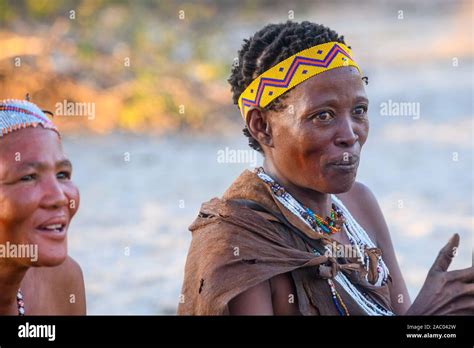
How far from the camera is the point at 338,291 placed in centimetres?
383

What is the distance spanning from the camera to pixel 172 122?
12.0m

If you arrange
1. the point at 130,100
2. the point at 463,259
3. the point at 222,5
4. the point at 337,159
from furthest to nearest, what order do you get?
the point at 222,5 < the point at 130,100 < the point at 463,259 < the point at 337,159

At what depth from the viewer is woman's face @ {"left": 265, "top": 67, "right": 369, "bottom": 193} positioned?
3.82 m

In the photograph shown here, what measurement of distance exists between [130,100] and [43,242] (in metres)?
8.42

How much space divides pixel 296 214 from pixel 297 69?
56 cm

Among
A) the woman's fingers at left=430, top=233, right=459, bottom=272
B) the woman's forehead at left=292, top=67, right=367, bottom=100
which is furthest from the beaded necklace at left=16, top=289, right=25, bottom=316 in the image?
the woman's fingers at left=430, top=233, right=459, bottom=272

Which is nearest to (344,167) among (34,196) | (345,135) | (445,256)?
(345,135)

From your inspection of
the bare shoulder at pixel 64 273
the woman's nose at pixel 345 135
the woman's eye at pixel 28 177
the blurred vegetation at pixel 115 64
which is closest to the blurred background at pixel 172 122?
the blurred vegetation at pixel 115 64

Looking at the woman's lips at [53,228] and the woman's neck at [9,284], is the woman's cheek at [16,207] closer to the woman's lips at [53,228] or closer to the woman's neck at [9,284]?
the woman's lips at [53,228]

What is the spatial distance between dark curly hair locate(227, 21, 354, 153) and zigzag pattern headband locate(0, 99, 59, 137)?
863mm

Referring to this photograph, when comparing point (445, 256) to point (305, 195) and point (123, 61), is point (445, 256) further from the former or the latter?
point (123, 61)

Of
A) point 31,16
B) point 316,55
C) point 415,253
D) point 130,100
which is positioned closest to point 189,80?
point 130,100

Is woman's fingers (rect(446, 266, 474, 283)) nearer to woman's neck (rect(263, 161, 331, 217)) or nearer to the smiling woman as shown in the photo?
woman's neck (rect(263, 161, 331, 217))

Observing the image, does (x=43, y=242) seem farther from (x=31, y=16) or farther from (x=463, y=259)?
(x=31, y=16)
